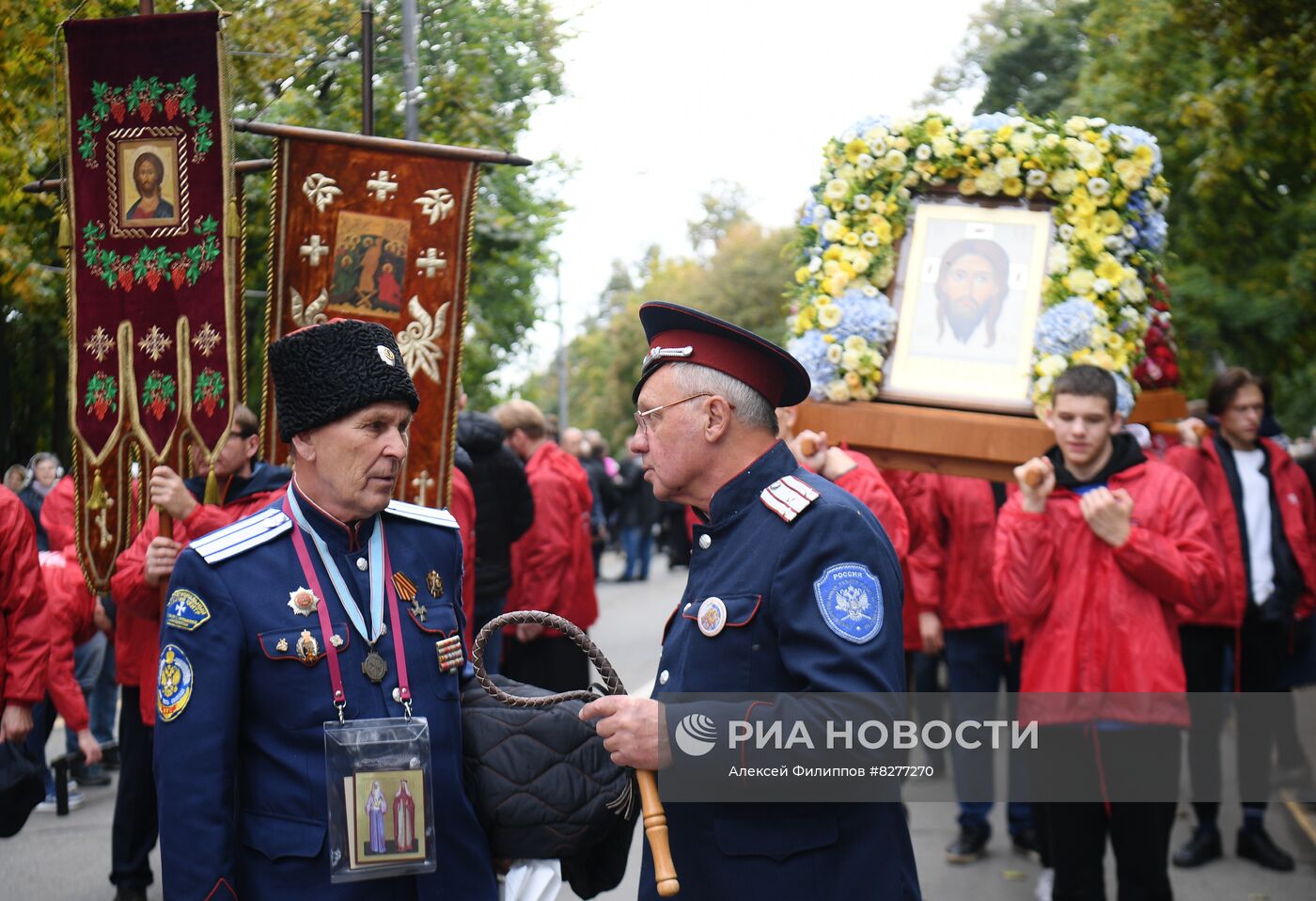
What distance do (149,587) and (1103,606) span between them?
3.58m

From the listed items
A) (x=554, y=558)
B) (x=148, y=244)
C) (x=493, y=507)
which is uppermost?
(x=148, y=244)

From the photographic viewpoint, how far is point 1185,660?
771 centimetres

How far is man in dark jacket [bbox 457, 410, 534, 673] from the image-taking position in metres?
9.19

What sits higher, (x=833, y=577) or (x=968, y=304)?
(x=968, y=304)

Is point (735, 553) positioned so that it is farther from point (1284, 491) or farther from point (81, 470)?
point (1284, 491)

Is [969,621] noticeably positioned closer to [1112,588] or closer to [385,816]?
[1112,588]

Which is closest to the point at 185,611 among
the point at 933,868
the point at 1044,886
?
the point at 1044,886

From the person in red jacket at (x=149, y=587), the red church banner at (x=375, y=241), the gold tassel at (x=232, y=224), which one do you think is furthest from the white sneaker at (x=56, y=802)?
the gold tassel at (x=232, y=224)

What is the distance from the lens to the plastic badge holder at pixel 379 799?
3.09 metres

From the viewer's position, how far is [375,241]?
6.27m

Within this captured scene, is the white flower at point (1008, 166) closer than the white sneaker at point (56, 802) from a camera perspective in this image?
Yes

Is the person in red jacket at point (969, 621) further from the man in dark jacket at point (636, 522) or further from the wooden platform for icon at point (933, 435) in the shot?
the man in dark jacket at point (636, 522)

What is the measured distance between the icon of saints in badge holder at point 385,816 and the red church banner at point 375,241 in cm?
331

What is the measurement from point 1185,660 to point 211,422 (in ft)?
16.3
